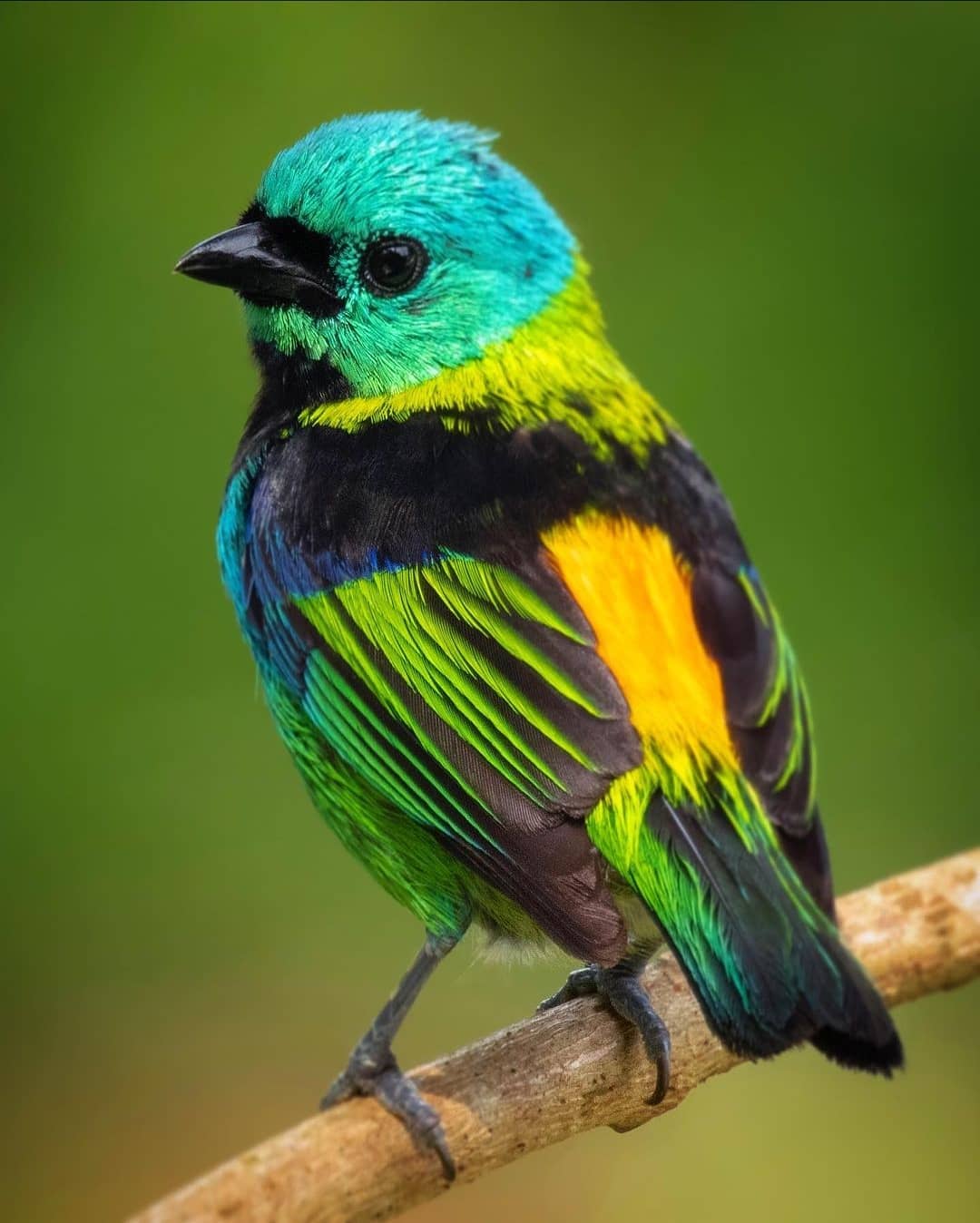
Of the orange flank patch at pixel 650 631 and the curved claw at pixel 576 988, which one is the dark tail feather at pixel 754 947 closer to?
the orange flank patch at pixel 650 631

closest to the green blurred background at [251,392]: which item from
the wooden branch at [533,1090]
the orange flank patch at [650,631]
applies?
the wooden branch at [533,1090]

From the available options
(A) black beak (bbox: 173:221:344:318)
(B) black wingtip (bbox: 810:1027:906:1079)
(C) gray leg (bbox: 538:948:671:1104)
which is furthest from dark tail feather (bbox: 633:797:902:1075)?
(A) black beak (bbox: 173:221:344:318)

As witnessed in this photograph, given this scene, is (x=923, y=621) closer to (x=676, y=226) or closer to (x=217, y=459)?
(x=676, y=226)

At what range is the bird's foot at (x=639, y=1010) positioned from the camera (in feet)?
9.97

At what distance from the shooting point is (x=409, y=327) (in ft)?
11.3

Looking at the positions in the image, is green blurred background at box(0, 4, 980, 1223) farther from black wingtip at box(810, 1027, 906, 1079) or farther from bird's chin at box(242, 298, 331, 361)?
black wingtip at box(810, 1027, 906, 1079)

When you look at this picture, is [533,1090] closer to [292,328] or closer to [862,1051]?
[862,1051]

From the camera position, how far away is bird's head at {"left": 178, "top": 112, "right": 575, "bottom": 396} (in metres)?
3.43

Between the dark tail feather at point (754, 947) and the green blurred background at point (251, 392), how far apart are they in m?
2.90

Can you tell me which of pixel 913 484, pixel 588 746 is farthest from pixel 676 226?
pixel 588 746

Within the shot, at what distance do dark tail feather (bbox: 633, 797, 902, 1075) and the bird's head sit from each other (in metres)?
1.20

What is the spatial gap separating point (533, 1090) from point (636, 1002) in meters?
0.31

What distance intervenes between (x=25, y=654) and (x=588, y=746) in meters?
3.55

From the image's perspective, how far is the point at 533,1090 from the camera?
2.87 metres
